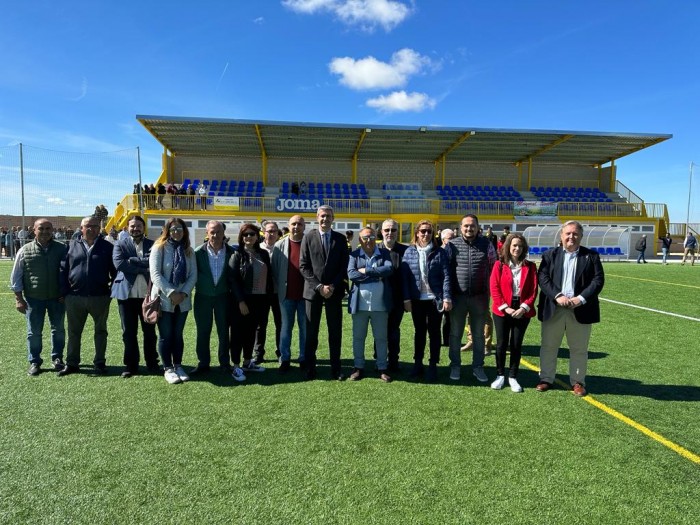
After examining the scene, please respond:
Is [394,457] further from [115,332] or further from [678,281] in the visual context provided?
[678,281]

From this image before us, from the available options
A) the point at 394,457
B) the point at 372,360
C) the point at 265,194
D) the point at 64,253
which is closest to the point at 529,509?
the point at 394,457

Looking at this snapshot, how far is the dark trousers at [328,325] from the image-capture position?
4617 millimetres

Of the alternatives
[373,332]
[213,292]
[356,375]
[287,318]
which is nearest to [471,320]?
[373,332]

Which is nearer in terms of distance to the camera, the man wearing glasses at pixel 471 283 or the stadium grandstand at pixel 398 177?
the man wearing glasses at pixel 471 283

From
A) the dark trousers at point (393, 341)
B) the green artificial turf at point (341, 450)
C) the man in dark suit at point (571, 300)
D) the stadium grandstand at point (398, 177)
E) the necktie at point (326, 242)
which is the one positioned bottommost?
the green artificial turf at point (341, 450)

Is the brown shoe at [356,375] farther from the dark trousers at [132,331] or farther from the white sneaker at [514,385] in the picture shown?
the dark trousers at [132,331]

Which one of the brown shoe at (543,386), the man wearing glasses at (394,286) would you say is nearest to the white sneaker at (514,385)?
the brown shoe at (543,386)

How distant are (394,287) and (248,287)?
165 cm

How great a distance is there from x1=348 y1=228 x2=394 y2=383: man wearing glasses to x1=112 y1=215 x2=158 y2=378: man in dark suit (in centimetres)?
225

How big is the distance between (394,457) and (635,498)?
1493 mm

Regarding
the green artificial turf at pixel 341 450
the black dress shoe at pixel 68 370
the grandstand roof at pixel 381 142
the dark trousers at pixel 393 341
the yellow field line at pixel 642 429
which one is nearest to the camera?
the green artificial turf at pixel 341 450

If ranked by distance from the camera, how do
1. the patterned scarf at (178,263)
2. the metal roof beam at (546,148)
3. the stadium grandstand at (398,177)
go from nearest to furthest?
the patterned scarf at (178,263) < the stadium grandstand at (398,177) < the metal roof beam at (546,148)

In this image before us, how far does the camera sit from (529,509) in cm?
246

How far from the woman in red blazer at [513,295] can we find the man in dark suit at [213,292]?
9.58 ft
